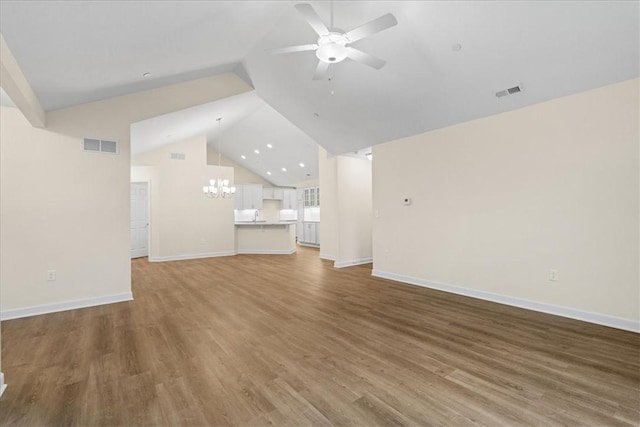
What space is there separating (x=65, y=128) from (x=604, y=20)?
6.14 metres

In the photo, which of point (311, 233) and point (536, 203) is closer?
point (536, 203)

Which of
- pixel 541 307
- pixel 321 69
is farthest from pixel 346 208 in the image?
pixel 321 69

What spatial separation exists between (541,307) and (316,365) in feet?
10.1

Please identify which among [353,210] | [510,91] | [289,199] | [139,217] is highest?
[510,91]

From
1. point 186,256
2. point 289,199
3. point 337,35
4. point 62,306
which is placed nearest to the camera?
point 337,35

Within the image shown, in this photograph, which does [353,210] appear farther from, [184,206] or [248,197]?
[248,197]

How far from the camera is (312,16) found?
2.18 meters

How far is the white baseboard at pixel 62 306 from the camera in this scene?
138 inches

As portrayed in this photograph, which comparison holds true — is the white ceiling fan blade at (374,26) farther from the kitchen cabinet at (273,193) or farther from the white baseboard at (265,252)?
the kitchen cabinet at (273,193)

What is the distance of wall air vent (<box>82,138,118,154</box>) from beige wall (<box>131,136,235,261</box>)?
374 centimetres

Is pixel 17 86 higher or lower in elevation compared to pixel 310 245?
higher

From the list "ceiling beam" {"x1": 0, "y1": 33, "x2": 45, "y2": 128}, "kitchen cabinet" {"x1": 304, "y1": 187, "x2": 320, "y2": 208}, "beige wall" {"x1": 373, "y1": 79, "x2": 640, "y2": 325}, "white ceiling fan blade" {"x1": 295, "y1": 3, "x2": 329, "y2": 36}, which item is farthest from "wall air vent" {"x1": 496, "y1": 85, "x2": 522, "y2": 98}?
"kitchen cabinet" {"x1": 304, "y1": 187, "x2": 320, "y2": 208}

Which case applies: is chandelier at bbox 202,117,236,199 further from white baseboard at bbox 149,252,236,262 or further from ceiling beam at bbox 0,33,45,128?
ceiling beam at bbox 0,33,45,128

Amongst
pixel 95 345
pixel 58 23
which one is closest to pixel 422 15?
pixel 58 23
